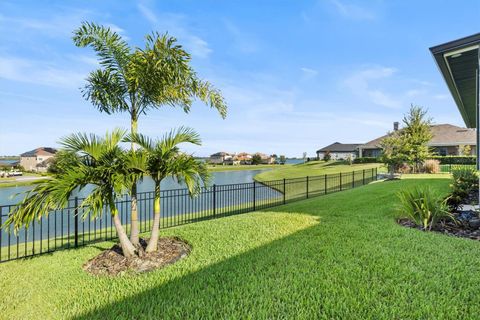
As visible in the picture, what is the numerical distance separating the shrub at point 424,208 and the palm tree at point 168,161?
15.7 feet

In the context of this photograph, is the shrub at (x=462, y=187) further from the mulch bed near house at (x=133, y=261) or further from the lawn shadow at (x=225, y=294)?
the mulch bed near house at (x=133, y=261)

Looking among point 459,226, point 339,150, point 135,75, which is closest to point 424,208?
point 459,226

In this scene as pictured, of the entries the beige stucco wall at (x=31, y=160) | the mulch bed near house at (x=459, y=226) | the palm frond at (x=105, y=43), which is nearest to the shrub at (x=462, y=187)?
the mulch bed near house at (x=459, y=226)

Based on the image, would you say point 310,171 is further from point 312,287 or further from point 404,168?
point 312,287

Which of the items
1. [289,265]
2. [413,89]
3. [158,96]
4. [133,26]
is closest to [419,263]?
[289,265]

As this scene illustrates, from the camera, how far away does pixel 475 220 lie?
5.67 metres

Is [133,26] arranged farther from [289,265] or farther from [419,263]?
[419,263]

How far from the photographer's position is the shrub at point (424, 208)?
5559 millimetres

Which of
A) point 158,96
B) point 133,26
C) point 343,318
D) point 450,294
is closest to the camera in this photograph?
point 343,318

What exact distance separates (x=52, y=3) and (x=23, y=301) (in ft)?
20.6

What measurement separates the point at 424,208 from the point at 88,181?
659cm

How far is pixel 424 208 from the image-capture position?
5602 millimetres

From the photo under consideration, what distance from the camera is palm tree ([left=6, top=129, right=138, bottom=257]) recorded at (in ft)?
12.6

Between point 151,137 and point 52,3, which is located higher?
point 52,3
